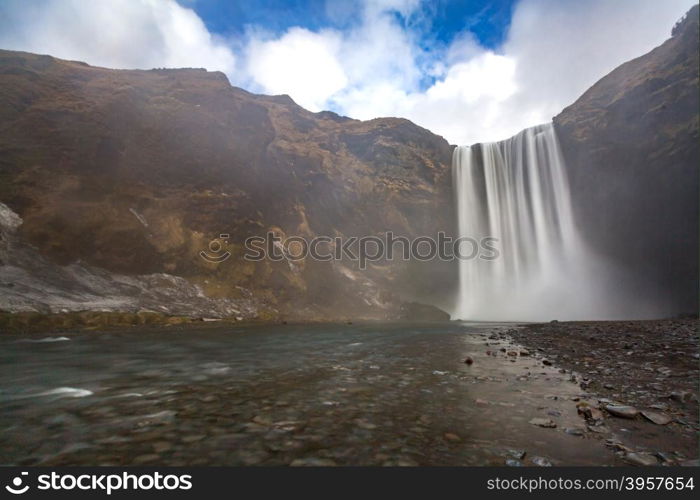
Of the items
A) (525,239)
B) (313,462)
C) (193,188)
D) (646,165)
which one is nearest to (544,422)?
(313,462)

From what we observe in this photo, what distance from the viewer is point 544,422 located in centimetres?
462

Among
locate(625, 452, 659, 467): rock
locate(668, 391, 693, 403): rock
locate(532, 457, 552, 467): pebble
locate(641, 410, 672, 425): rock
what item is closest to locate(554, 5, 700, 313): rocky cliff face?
locate(668, 391, 693, 403): rock

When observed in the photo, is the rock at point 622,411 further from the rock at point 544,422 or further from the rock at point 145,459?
the rock at point 145,459

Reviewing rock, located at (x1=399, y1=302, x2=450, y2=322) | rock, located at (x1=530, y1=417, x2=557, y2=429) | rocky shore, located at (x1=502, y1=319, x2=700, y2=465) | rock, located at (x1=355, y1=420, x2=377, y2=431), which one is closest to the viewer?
rocky shore, located at (x1=502, y1=319, x2=700, y2=465)

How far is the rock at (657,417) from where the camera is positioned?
4.54 m

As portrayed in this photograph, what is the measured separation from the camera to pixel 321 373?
855 centimetres

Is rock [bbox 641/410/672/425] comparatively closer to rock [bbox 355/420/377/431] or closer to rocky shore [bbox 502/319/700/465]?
rocky shore [bbox 502/319/700/465]

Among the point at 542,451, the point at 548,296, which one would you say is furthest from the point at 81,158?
the point at 548,296

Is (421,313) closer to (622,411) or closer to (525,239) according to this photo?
(525,239)

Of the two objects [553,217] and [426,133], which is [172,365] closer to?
[553,217]

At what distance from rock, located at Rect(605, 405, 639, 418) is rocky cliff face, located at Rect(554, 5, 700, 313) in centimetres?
5457

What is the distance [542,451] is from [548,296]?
6234 cm

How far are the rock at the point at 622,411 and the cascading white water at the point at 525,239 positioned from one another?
57.3 m

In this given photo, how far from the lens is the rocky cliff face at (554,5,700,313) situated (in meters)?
42.7
